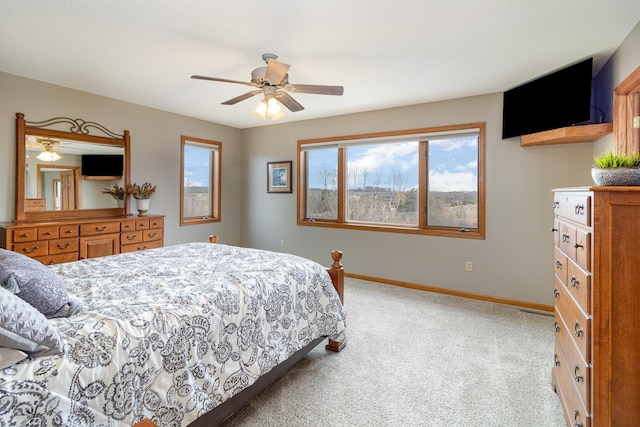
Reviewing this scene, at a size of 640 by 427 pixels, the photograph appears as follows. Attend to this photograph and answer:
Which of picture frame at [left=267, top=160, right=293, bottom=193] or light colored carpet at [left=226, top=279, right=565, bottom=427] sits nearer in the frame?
light colored carpet at [left=226, top=279, right=565, bottom=427]

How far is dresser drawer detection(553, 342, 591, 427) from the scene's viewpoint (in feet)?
4.68

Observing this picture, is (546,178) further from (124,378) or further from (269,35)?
(124,378)

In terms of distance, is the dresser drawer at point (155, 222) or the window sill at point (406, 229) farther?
the dresser drawer at point (155, 222)

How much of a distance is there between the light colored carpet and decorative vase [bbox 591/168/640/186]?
4.46 feet

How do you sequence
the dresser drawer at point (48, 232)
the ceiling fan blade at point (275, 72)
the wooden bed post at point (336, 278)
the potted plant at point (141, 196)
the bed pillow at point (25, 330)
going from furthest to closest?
the potted plant at point (141, 196) < the dresser drawer at point (48, 232) < the wooden bed post at point (336, 278) < the ceiling fan blade at point (275, 72) < the bed pillow at point (25, 330)

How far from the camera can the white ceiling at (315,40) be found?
2.04 m

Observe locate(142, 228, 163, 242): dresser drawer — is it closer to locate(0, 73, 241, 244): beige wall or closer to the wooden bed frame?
locate(0, 73, 241, 244): beige wall

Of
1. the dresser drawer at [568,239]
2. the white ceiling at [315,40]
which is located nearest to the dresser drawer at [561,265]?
the dresser drawer at [568,239]

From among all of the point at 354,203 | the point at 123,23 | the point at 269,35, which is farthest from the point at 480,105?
the point at 123,23

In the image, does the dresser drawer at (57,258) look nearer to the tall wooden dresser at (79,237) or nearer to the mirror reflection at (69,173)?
the tall wooden dresser at (79,237)

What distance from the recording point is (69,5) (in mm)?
2041

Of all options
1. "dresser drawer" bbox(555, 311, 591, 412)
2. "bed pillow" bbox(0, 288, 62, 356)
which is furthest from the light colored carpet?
"bed pillow" bbox(0, 288, 62, 356)

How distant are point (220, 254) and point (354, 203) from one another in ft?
8.51

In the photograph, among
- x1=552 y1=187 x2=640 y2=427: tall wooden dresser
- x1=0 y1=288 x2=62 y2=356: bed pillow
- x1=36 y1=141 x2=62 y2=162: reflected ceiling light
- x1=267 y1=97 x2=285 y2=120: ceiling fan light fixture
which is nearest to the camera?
x1=0 y1=288 x2=62 y2=356: bed pillow
